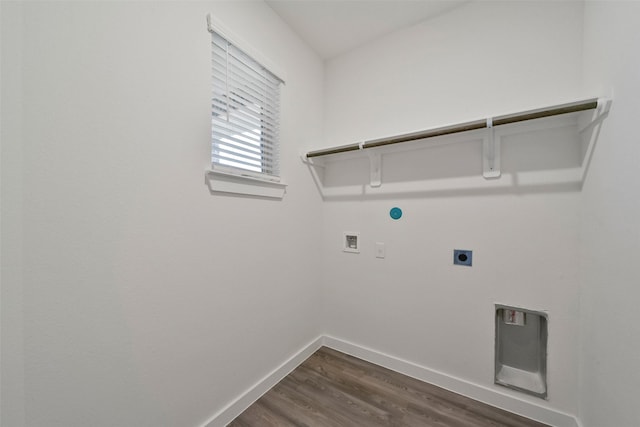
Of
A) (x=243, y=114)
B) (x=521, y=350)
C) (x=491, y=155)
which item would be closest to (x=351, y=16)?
(x=243, y=114)

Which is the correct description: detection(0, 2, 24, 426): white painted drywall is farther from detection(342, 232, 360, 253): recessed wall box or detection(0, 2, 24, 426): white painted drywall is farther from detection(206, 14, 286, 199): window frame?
detection(342, 232, 360, 253): recessed wall box

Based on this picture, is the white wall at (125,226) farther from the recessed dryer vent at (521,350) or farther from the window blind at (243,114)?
the recessed dryer vent at (521,350)

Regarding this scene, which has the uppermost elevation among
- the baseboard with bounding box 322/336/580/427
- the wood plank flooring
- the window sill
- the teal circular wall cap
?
the window sill

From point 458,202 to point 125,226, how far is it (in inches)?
69.8

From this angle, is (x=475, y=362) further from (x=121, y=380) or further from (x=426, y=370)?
(x=121, y=380)

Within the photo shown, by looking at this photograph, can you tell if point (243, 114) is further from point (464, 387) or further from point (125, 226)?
point (464, 387)

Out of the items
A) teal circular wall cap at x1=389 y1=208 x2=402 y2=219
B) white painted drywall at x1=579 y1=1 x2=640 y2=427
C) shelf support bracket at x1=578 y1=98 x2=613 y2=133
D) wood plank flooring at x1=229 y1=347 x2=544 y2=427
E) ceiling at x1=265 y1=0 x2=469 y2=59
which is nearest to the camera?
white painted drywall at x1=579 y1=1 x2=640 y2=427

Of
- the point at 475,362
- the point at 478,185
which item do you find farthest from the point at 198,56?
Answer: the point at 475,362

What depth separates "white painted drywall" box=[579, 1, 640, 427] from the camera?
0.82 meters

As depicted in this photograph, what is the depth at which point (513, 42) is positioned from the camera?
4.56ft

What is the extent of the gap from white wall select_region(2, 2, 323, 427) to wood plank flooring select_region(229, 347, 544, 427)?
0.22 m

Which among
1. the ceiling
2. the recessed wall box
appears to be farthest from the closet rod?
the ceiling

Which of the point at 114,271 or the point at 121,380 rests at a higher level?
the point at 114,271

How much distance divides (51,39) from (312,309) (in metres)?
2.01
